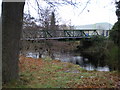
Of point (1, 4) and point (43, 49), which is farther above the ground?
point (1, 4)

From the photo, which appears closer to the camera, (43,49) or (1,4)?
(1,4)

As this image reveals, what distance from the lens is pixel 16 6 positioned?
15.5 ft

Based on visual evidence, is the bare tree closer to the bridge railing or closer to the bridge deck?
the bridge railing

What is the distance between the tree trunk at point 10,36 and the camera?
462 centimetres

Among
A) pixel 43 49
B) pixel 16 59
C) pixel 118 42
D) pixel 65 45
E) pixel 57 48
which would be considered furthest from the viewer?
pixel 65 45

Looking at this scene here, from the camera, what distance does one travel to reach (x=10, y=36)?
470 centimetres

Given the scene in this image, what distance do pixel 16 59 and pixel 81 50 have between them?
21.1 metres

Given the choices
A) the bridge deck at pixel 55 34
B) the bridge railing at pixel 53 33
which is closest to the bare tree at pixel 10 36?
the bridge railing at pixel 53 33

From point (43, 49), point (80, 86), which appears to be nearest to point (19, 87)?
point (80, 86)

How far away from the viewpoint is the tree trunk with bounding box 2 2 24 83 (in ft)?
15.1

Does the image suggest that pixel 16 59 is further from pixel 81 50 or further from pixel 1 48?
pixel 81 50

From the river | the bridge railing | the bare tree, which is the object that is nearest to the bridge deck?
the bridge railing

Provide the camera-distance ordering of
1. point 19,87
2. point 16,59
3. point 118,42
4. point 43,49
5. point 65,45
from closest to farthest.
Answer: point 19,87 < point 16,59 < point 118,42 < point 43,49 < point 65,45

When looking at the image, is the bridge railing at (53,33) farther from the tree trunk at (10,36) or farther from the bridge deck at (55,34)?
the tree trunk at (10,36)
